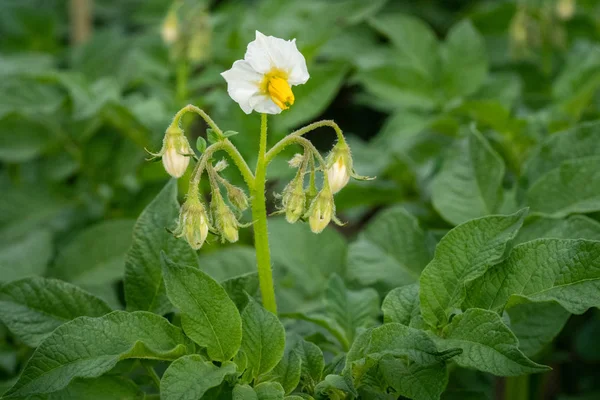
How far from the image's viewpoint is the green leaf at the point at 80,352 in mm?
973

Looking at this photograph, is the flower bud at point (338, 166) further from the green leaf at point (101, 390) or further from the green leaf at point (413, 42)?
the green leaf at point (413, 42)

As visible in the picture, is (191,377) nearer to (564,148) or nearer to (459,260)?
(459,260)

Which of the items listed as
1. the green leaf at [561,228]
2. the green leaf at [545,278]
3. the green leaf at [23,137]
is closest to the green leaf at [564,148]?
the green leaf at [561,228]

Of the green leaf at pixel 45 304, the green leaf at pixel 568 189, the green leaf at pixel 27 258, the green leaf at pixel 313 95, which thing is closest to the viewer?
the green leaf at pixel 45 304

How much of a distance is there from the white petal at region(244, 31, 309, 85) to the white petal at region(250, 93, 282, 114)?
0.03 metres

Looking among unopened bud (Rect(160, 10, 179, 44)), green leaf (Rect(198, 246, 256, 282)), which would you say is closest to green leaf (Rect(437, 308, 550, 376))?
green leaf (Rect(198, 246, 256, 282))

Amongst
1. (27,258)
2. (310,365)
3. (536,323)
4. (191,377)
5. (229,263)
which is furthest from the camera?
(229,263)

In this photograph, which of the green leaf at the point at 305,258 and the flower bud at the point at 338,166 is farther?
the green leaf at the point at 305,258

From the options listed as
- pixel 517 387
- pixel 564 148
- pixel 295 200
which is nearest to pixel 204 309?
pixel 295 200

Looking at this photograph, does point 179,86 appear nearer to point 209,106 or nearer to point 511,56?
point 209,106

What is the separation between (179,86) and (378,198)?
24.1 inches

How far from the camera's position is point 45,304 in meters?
1.15

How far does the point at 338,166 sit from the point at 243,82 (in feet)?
0.57

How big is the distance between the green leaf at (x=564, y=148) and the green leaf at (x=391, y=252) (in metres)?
0.25
